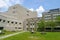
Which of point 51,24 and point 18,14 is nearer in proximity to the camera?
point 51,24

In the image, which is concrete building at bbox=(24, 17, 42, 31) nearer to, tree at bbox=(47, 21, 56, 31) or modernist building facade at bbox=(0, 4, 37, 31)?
modernist building facade at bbox=(0, 4, 37, 31)

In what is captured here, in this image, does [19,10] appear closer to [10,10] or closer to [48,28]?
[10,10]

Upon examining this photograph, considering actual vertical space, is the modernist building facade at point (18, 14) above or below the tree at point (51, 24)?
above

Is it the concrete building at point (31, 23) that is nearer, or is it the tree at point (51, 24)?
the tree at point (51, 24)

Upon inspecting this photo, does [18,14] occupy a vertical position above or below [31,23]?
above

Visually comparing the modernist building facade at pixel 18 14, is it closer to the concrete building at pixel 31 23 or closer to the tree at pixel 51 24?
the concrete building at pixel 31 23

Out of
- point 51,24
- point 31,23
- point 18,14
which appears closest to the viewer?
point 51,24

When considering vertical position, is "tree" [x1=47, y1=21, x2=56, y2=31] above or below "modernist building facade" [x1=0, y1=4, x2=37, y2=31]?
below

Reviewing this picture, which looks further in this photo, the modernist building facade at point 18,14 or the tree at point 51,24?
the modernist building facade at point 18,14

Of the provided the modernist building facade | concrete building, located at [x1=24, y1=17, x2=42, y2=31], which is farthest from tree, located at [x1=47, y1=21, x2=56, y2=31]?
the modernist building facade

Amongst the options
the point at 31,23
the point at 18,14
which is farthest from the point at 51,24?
the point at 18,14

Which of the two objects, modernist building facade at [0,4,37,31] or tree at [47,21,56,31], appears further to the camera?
modernist building facade at [0,4,37,31]

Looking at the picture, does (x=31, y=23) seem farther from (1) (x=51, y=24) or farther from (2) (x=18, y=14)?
(1) (x=51, y=24)

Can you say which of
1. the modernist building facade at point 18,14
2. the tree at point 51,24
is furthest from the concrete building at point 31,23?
the tree at point 51,24
